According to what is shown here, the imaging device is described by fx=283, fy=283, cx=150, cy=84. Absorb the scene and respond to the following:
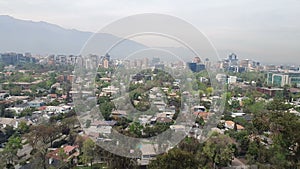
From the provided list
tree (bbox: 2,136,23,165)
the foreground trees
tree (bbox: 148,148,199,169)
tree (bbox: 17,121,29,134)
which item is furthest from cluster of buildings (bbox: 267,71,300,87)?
tree (bbox: 2,136,23,165)

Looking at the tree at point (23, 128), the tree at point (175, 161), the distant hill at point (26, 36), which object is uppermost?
the distant hill at point (26, 36)

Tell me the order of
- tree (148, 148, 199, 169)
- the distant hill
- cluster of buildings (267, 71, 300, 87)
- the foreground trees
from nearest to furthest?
tree (148, 148, 199, 169) → the foreground trees → cluster of buildings (267, 71, 300, 87) → the distant hill

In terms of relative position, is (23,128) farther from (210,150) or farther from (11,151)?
(210,150)

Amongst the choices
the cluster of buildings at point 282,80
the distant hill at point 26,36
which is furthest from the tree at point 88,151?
the distant hill at point 26,36

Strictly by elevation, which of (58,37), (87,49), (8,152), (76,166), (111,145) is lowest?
(76,166)

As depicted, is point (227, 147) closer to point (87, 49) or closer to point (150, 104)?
point (150, 104)

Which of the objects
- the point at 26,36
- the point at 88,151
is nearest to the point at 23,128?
the point at 88,151

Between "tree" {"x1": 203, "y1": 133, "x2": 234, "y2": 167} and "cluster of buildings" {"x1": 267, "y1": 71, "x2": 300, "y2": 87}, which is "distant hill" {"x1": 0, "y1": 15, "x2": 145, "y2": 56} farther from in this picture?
"tree" {"x1": 203, "y1": 133, "x2": 234, "y2": 167}

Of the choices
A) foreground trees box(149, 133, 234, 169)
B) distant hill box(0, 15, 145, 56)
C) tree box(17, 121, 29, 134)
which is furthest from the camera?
distant hill box(0, 15, 145, 56)

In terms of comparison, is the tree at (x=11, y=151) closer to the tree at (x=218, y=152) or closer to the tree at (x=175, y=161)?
the tree at (x=175, y=161)

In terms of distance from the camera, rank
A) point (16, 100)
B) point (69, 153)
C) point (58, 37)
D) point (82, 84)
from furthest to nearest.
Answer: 1. point (58, 37)
2. point (16, 100)
3. point (69, 153)
4. point (82, 84)

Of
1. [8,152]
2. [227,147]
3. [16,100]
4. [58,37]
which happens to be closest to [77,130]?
[8,152]
